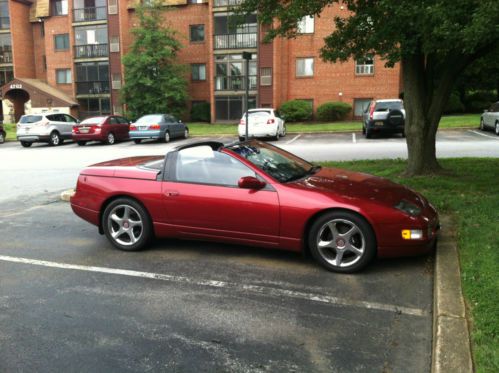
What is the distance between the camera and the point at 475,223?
600 centimetres

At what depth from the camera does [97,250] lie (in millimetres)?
6055

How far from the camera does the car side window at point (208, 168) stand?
5489 mm

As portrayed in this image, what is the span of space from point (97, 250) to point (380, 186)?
348cm

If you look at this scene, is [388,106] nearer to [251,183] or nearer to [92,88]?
[251,183]

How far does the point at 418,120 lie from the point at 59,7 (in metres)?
40.2

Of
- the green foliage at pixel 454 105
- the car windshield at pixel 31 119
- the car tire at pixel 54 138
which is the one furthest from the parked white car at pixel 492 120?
the car windshield at pixel 31 119

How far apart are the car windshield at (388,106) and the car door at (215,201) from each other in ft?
56.8

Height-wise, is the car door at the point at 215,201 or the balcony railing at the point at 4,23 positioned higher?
the balcony railing at the point at 4,23

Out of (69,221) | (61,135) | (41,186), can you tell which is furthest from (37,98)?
(69,221)

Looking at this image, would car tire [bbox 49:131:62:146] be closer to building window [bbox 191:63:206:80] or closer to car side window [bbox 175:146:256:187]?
building window [bbox 191:63:206:80]

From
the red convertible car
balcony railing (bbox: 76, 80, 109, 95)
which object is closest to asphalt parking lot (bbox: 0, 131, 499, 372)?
the red convertible car

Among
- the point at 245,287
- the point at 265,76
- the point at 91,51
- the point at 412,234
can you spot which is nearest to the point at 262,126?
the point at 265,76

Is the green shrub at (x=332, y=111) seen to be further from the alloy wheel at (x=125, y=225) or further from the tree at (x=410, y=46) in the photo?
the alloy wheel at (x=125, y=225)

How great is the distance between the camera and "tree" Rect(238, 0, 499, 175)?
7059 millimetres
